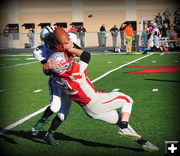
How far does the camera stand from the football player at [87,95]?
4906 millimetres

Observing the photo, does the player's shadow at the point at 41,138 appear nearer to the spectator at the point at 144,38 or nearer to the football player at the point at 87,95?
the football player at the point at 87,95

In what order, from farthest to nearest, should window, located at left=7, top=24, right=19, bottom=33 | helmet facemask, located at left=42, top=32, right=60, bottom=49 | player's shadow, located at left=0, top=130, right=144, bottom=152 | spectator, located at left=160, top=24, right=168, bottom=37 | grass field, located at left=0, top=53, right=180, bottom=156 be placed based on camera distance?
window, located at left=7, top=24, right=19, bottom=33 < spectator, located at left=160, top=24, right=168, bottom=37 < player's shadow, located at left=0, top=130, right=144, bottom=152 < grass field, located at left=0, top=53, right=180, bottom=156 < helmet facemask, located at left=42, top=32, right=60, bottom=49

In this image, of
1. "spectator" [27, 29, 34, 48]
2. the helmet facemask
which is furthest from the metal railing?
the helmet facemask

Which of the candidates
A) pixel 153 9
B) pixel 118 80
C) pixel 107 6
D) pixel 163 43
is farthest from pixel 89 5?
pixel 118 80

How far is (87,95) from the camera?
500cm

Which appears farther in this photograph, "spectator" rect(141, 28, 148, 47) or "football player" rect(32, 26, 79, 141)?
"spectator" rect(141, 28, 148, 47)

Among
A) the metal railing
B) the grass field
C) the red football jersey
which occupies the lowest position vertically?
the grass field

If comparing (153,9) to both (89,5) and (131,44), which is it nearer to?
(89,5)

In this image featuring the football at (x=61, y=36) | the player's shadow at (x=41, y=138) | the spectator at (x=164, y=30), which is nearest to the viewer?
the football at (x=61, y=36)

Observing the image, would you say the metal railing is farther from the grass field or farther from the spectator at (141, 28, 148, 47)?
the grass field

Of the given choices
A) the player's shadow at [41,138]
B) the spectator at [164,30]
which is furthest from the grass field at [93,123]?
the spectator at [164,30]

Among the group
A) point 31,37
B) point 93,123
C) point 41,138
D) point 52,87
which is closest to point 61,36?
point 52,87

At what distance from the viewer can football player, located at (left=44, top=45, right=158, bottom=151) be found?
4.91 m

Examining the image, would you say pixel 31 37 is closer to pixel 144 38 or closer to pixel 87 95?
pixel 144 38
